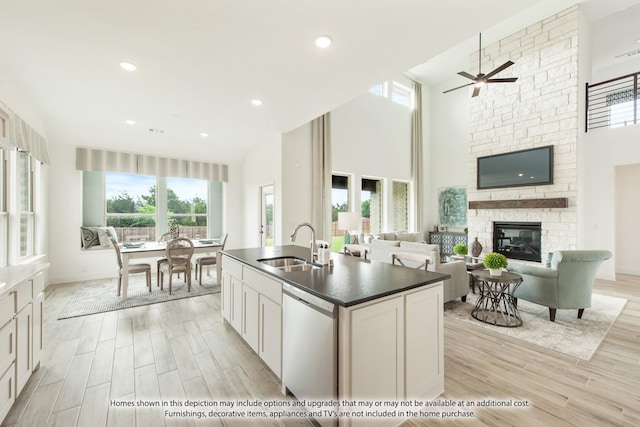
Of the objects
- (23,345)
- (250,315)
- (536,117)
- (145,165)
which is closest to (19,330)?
(23,345)

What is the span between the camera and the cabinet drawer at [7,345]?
1597 mm

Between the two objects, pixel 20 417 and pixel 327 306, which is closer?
pixel 327 306

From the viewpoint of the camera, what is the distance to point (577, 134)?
4.75 m

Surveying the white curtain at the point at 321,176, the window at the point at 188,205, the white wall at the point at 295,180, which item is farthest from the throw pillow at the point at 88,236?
the white curtain at the point at 321,176

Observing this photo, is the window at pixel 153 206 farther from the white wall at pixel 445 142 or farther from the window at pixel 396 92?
the white wall at pixel 445 142

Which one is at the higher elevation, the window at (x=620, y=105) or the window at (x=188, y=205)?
the window at (x=620, y=105)

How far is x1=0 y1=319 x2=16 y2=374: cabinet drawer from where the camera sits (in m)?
1.60

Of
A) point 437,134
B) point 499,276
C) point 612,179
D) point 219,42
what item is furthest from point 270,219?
point 612,179

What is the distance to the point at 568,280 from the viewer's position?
3.05 m

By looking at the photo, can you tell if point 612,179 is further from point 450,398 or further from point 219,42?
point 219,42

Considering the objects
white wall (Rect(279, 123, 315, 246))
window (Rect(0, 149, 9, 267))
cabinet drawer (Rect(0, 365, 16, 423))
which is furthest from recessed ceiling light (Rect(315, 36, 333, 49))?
window (Rect(0, 149, 9, 267))

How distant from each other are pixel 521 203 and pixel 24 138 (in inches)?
320

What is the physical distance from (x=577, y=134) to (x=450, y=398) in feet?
18.0

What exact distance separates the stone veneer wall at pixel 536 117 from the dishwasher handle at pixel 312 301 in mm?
5585
